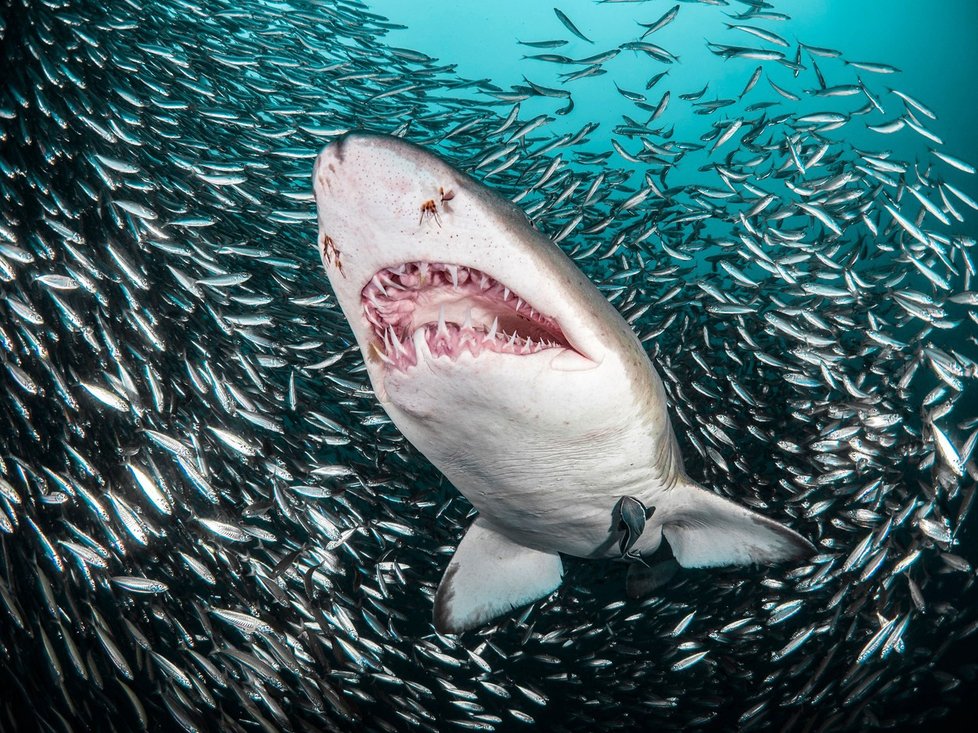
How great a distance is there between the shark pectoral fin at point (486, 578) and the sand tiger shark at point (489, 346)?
36.4 inches

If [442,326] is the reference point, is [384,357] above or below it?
below

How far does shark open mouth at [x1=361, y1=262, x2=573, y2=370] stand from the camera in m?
1.89

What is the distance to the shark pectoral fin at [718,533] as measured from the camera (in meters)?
3.23

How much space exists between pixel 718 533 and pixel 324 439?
3.28 m

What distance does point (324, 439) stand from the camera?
4.75 metres

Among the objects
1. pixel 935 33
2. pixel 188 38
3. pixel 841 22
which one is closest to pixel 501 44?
pixel 841 22

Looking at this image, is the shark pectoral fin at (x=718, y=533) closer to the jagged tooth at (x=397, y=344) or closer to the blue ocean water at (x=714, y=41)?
the jagged tooth at (x=397, y=344)

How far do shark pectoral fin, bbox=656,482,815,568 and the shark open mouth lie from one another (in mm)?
1749

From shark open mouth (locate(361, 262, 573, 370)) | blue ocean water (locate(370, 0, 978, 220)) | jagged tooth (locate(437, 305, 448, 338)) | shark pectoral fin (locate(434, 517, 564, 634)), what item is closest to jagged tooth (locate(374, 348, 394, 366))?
shark open mouth (locate(361, 262, 573, 370))

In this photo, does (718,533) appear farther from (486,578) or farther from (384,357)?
(384,357)

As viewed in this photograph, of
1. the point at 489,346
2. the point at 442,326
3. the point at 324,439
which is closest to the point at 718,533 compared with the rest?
the point at 489,346

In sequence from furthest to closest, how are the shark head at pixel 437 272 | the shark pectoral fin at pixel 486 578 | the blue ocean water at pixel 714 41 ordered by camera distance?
1. the blue ocean water at pixel 714 41
2. the shark pectoral fin at pixel 486 578
3. the shark head at pixel 437 272

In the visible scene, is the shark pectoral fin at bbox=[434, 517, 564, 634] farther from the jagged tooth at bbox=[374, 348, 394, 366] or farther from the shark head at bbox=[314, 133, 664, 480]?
the jagged tooth at bbox=[374, 348, 394, 366]

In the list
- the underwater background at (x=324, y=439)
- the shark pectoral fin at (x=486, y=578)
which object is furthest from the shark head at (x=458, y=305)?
the underwater background at (x=324, y=439)
